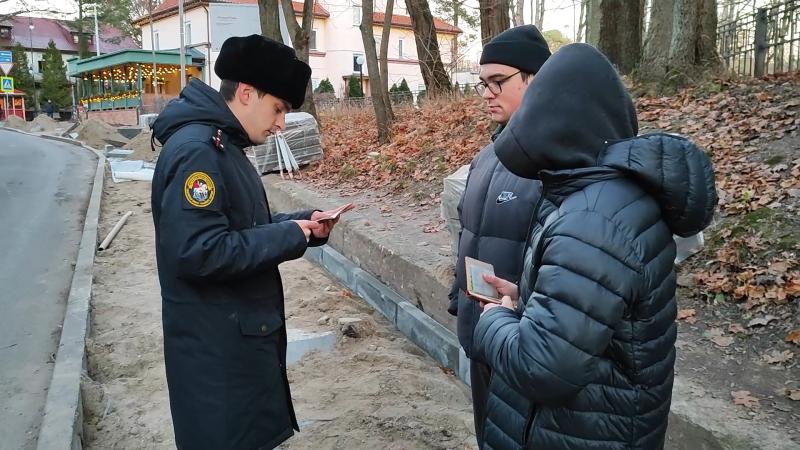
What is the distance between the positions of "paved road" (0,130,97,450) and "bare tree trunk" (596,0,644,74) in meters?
8.94

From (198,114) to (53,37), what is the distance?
257 ft

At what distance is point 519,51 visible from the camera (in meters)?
2.87

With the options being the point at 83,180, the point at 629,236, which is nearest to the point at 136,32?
the point at 83,180

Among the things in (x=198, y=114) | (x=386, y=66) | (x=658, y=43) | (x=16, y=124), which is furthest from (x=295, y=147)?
(x=16, y=124)

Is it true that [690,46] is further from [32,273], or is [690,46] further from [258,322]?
[32,273]

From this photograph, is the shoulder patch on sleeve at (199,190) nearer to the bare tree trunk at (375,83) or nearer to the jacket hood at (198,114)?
the jacket hood at (198,114)

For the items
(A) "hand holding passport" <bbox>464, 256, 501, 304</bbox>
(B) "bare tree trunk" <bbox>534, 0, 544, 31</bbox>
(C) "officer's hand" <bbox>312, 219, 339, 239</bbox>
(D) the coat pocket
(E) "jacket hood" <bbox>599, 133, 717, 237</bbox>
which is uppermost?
(B) "bare tree trunk" <bbox>534, 0, 544, 31</bbox>

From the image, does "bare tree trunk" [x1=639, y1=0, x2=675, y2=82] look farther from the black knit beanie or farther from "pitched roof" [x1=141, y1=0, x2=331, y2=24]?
"pitched roof" [x1=141, y1=0, x2=331, y2=24]

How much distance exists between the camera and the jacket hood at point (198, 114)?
228cm

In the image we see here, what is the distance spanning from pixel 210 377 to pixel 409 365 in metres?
2.72

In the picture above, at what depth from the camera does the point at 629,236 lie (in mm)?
1583

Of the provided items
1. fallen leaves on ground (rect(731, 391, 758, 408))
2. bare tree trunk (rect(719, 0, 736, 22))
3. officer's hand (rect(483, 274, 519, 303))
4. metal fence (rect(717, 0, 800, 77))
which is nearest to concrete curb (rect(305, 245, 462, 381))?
fallen leaves on ground (rect(731, 391, 758, 408))

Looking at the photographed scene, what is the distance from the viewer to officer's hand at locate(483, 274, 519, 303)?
2.13m

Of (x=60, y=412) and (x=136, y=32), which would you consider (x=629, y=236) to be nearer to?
(x=60, y=412)
